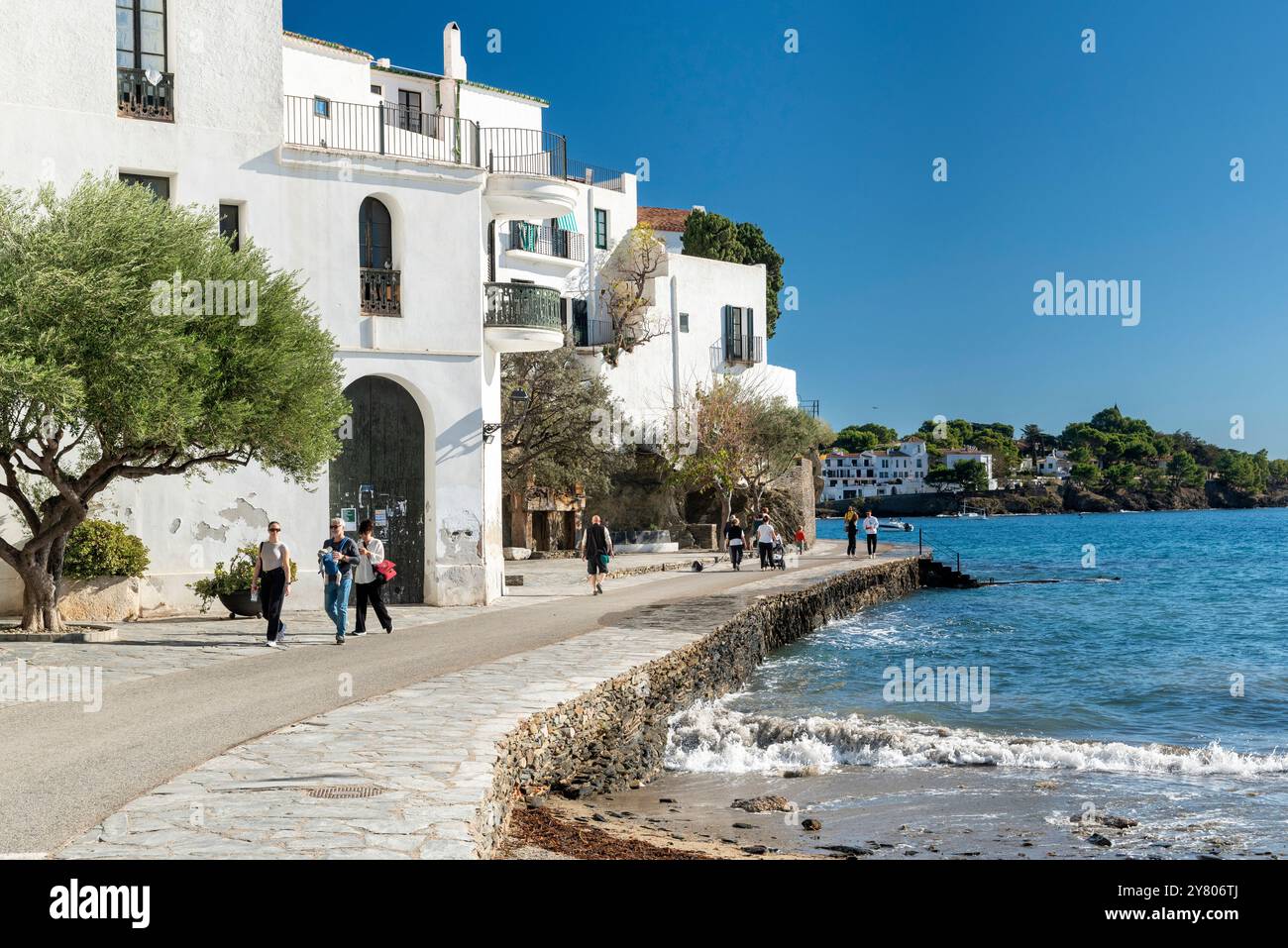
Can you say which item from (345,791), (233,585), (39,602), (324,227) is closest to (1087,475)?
(324,227)

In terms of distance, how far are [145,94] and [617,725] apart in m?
14.4

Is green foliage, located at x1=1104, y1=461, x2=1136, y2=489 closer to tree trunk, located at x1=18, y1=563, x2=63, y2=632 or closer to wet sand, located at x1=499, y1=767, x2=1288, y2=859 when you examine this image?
wet sand, located at x1=499, y1=767, x2=1288, y2=859

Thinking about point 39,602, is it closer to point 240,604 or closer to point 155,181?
point 240,604

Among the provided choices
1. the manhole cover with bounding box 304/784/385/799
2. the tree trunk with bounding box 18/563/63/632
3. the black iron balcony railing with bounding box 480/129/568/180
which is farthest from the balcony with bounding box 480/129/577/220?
the manhole cover with bounding box 304/784/385/799

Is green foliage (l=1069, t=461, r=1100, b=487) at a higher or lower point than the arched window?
lower

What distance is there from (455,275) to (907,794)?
1407 cm

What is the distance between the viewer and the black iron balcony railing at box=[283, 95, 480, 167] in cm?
2314

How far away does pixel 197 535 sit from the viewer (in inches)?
831

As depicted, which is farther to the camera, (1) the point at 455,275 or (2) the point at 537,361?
(2) the point at 537,361

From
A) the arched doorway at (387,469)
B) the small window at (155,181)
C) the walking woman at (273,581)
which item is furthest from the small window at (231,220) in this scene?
the walking woman at (273,581)

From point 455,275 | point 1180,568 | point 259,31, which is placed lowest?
point 1180,568
